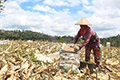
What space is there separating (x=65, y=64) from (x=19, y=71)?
4.29ft

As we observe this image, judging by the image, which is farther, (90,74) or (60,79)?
(90,74)

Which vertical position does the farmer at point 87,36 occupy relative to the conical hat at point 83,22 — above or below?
below

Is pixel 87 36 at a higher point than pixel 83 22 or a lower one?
lower

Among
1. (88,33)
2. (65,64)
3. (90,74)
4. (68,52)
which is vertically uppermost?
(88,33)

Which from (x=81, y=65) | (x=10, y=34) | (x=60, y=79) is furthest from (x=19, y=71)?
(x=10, y=34)

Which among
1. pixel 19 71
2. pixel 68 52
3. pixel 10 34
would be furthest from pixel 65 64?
pixel 10 34

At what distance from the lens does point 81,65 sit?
4.24 metres

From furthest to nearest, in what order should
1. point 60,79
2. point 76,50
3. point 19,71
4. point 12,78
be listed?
point 76,50, point 60,79, point 19,71, point 12,78

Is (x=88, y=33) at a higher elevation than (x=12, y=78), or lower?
higher

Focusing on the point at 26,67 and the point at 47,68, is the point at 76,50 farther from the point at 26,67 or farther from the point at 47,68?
the point at 26,67

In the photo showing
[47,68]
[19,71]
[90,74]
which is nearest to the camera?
[19,71]

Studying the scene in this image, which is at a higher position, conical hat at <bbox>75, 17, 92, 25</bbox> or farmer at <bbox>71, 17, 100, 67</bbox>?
conical hat at <bbox>75, 17, 92, 25</bbox>

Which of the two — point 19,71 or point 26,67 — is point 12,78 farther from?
point 26,67

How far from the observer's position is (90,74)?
4051 millimetres
